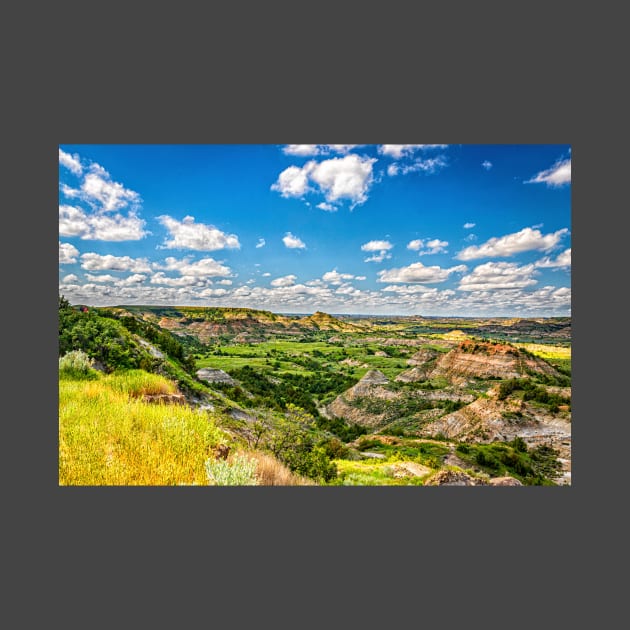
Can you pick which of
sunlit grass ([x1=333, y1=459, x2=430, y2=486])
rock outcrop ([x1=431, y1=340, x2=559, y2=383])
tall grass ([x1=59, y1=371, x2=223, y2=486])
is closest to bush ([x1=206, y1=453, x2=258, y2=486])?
tall grass ([x1=59, y1=371, x2=223, y2=486])

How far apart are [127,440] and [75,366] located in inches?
69.2

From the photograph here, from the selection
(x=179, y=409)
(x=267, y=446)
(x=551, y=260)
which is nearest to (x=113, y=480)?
(x=179, y=409)

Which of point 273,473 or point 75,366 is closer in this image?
point 273,473

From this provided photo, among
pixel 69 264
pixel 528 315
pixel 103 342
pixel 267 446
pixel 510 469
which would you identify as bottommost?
pixel 510 469

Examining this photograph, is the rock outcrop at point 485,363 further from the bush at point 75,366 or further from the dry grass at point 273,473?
the bush at point 75,366

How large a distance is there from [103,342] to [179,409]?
188 centimetres

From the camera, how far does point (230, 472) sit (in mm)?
4148

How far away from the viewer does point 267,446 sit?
193 inches

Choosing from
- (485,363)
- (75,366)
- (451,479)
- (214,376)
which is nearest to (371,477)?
(451,479)

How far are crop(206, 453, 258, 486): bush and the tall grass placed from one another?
0.18 meters

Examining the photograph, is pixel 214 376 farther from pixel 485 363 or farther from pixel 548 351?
pixel 548 351

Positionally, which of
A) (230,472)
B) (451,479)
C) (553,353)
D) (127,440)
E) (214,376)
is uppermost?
(553,353)

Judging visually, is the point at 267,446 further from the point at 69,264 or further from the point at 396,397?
the point at 69,264

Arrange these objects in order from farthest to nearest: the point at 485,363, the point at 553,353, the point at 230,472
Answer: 1. the point at 485,363
2. the point at 553,353
3. the point at 230,472
